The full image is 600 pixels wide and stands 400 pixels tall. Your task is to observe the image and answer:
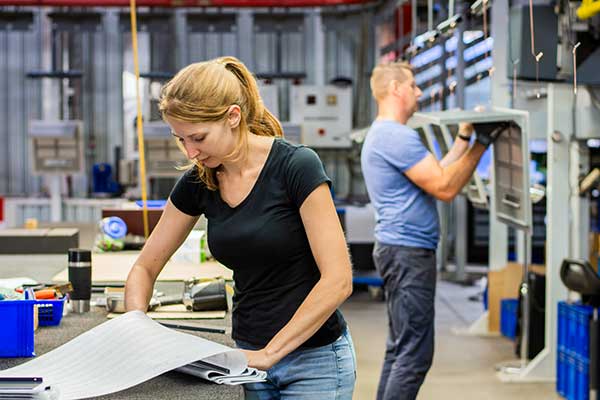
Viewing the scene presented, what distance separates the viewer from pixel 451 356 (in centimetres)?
582

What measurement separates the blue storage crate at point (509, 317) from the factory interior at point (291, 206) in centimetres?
2

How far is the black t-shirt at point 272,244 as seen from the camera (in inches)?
71.5

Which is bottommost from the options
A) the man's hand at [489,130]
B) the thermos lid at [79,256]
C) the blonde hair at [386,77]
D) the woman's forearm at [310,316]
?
the woman's forearm at [310,316]

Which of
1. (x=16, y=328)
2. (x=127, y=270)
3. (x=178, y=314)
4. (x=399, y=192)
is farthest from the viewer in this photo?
(x=399, y=192)

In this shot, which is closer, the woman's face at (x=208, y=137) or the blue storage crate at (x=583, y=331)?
the woman's face at (x=208, y=137)

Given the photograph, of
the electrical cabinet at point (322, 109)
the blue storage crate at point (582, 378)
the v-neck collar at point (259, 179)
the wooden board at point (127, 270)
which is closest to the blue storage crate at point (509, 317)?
the blue storage crate at point (582, 378)

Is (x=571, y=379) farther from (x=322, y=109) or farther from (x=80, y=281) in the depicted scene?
(x=322, y=109)

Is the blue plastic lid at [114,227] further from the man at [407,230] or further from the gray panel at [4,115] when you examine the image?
the gray panel at [4,115]

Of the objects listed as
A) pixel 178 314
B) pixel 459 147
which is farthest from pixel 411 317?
pixel 178 314

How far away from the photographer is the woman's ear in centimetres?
177

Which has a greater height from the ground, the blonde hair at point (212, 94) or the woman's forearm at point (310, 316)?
the blonde hair at point (212, 94)

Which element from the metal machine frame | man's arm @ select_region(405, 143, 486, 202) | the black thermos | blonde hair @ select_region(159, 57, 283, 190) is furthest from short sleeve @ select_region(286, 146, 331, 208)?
the metal machine frame

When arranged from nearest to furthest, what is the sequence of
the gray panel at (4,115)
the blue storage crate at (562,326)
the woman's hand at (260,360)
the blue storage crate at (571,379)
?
the woman's hand at (260,360) → the blue storage crate at (571,379) → the blue storage crate at (562,326) → the gray panel at (4,115)

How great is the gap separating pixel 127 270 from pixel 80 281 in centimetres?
76
